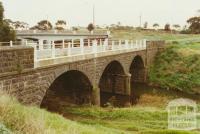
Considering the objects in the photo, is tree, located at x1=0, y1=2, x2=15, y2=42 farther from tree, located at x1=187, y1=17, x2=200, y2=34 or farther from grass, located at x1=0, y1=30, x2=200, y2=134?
tree, located at x1=187, y1=17, x2=200, y2=34

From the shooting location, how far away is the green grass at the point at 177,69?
1332 inches

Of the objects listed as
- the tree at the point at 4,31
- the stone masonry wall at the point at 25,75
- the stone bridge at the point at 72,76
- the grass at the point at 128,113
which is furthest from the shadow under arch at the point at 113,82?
the tree at the point at 4,31

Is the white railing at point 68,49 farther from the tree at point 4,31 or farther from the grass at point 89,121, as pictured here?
the tree at point 4,31

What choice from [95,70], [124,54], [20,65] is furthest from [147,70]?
[20,65]

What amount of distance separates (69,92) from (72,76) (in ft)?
5.10

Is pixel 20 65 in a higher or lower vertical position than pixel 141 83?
higher

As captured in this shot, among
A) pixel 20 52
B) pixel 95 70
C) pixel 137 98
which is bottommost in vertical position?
pixel 137 98

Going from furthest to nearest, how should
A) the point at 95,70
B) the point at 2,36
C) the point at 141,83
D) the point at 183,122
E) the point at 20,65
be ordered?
the point at 2,36, the point at 141,83, the point at 95,70, the point at 183,122, the point at 20,65

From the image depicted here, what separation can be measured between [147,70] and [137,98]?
8.93 metres

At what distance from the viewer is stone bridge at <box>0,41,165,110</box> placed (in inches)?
512

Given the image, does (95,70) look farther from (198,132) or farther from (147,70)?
(147,70)

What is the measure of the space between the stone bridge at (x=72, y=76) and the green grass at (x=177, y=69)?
1.08 metres

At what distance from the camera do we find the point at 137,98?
29.7 meters

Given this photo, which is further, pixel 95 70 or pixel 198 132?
pixel 95 70
